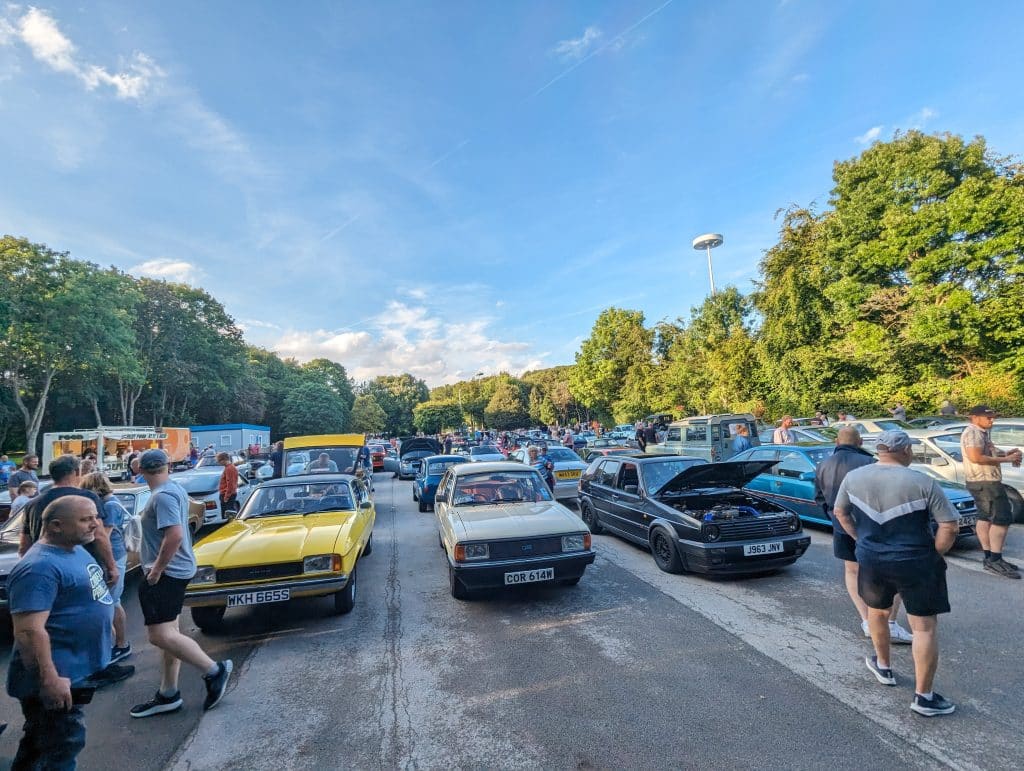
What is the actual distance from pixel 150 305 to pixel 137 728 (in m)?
48.4

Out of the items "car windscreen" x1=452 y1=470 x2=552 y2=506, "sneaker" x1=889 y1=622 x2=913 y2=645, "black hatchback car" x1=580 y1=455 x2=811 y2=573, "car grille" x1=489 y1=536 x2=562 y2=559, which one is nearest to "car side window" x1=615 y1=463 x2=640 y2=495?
"black hatchback car" x1=580 y1=455 x2=811 y2=573

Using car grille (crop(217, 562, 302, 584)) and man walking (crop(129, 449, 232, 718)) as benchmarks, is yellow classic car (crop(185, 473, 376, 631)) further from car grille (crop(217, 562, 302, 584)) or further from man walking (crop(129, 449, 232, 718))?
man walking (crop(129, 449, 232, 718))

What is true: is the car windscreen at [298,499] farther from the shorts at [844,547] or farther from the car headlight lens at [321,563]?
the shorts at [844,547]

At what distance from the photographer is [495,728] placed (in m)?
3.19

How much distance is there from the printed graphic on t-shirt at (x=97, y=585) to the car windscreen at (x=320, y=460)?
8.49 meters

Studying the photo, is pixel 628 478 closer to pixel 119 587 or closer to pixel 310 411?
pixel 119 587

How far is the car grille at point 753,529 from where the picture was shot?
19.6 feet

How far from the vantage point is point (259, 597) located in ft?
15.4

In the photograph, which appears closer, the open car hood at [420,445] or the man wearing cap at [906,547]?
the man wearing cap at [906,547]

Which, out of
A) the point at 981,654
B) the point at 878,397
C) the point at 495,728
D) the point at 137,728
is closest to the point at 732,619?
the point at 981,654

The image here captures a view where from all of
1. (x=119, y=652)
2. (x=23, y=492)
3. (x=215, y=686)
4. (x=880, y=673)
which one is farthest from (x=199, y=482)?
(x=880, y=673)

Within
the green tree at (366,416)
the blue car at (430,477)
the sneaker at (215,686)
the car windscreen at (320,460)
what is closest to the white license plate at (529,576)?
the sneaker at (215,686)

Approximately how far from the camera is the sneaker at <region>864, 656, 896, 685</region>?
3469 mm

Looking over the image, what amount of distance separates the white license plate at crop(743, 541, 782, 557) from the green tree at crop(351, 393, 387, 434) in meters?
69.3
